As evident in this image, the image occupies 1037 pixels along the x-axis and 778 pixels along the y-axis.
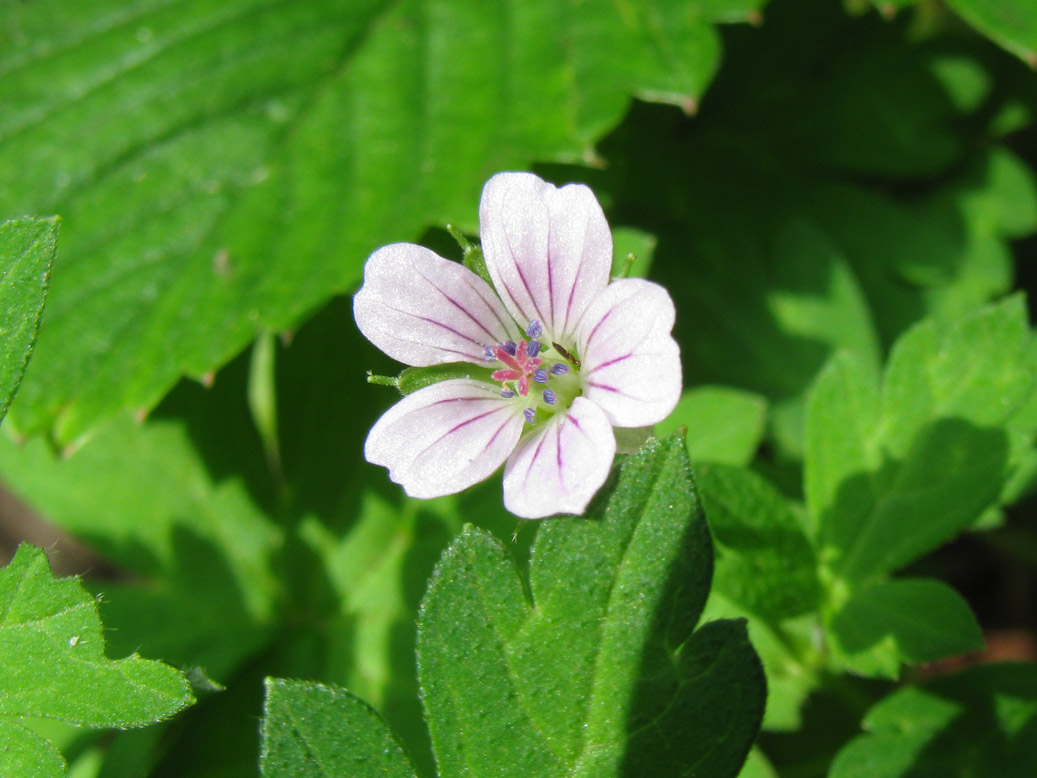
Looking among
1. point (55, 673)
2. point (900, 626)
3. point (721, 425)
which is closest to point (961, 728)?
point (900, 626)

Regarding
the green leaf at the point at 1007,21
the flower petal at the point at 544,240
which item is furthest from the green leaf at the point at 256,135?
the flower petal at the point at 544,240

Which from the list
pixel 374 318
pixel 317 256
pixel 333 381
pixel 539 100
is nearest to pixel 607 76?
pixel 539 100

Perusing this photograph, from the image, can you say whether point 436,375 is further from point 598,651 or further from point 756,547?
point 756,547

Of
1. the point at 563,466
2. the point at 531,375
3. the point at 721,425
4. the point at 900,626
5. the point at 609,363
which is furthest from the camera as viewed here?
the point at 721,425

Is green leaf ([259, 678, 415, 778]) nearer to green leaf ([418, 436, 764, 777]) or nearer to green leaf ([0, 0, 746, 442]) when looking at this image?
green leaf ([418, 436, 764, 777])

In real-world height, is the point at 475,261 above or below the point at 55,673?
above

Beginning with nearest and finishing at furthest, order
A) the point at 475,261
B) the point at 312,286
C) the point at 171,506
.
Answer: the point at 475,261 < the point at 312,286 < the point at 171,506
